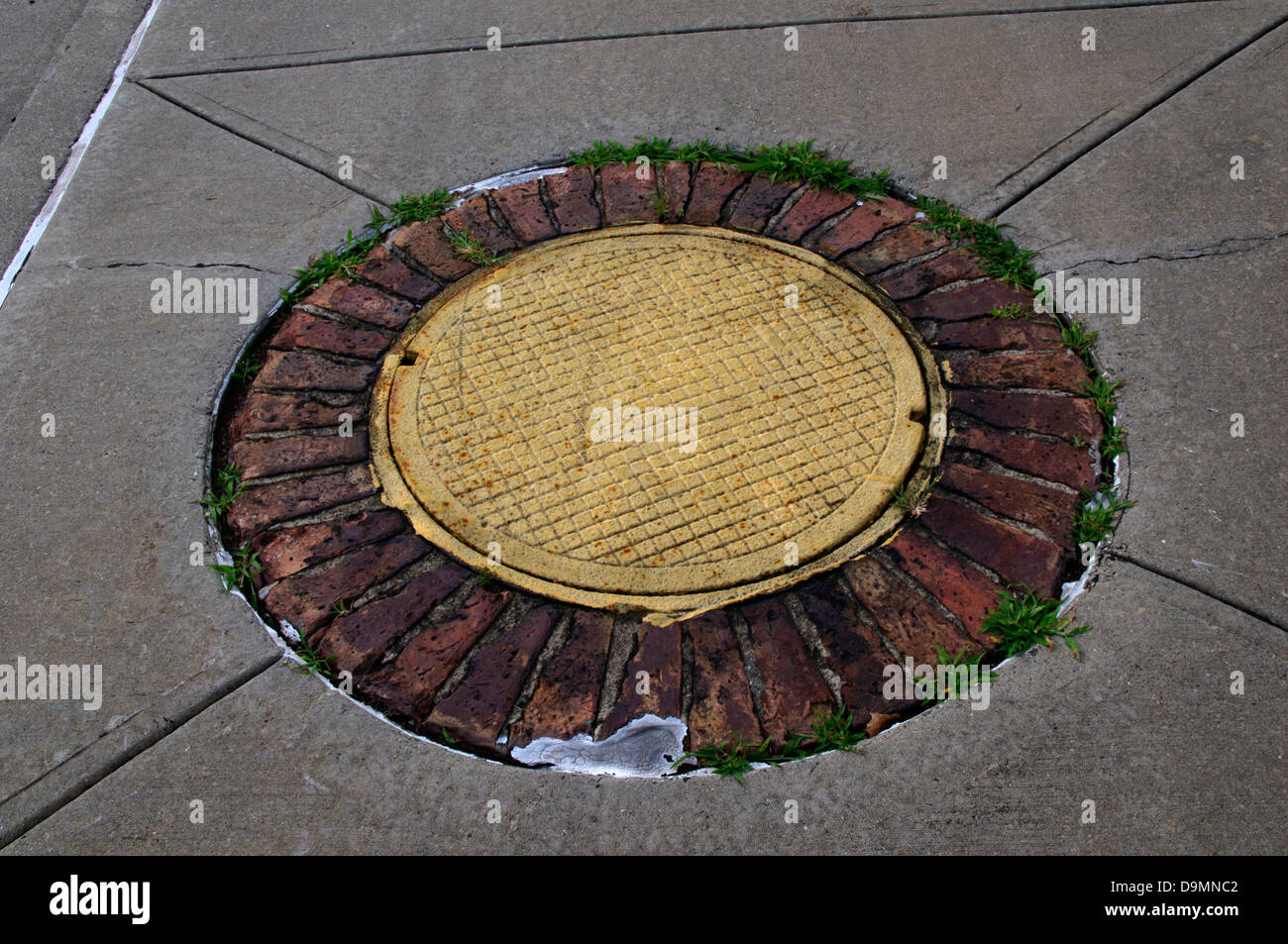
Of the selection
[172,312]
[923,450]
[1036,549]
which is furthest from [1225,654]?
[172,312]

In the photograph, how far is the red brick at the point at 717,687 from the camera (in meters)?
1.75

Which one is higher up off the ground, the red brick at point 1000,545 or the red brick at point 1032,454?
the red brick at point 1032,454

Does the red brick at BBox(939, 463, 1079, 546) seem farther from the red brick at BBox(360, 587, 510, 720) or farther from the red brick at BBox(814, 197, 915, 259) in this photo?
the red brick at BBox(360, 587, 510, 720)

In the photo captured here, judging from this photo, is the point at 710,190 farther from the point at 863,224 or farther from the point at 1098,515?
the point at 1098,515

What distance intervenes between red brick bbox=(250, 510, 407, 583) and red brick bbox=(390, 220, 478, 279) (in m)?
0.74

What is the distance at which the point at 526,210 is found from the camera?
2.66 m

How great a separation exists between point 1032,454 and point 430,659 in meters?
1.27

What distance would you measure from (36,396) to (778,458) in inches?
65.9

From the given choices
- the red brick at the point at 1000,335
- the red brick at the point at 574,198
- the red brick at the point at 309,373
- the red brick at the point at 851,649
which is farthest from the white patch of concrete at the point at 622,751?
the red brick at the point at 574,198

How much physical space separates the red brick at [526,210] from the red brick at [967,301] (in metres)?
0.93

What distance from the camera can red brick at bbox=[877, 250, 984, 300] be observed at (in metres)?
2.40

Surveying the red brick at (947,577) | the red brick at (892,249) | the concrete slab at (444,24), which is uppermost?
the concrete slab at (444,24)

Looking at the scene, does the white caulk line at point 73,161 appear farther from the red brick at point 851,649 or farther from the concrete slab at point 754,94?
the red brick at point 851,649
